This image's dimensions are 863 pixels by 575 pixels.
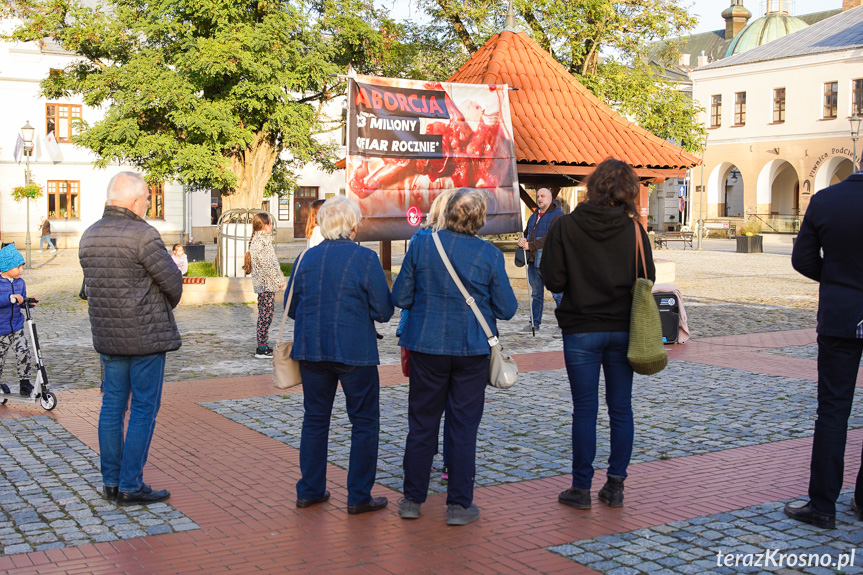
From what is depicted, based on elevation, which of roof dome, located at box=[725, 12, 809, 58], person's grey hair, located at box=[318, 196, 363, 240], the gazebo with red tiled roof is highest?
roof dome, located at box=[725, 12, 809, 58]

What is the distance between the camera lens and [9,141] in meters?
40.9

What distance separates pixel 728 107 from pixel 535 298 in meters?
45.5

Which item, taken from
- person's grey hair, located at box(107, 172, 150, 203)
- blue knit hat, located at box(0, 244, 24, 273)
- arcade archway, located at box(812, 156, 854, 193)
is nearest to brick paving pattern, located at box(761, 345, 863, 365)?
person's grey hair, located at box(107, 172, 150, 203)

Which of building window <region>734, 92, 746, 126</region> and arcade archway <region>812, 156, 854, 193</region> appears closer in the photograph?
arcade archway <region>812, 156, 854, 193</region>

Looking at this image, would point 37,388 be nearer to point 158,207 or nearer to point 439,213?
point 439,213

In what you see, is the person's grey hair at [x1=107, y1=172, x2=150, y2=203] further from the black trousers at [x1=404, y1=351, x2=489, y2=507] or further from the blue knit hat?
the blue knit hat

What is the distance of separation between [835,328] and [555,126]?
13678mm

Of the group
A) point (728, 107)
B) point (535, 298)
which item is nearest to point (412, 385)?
point (535, 298)

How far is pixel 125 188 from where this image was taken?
5.41 meters

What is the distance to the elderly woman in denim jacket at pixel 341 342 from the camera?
5199 millimetres

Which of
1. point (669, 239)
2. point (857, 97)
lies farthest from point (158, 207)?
point (857, 97)

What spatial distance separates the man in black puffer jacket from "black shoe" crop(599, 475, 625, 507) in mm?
2609

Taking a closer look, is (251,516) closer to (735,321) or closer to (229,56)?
(735,321)

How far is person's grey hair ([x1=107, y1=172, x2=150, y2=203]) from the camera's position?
5.40m
